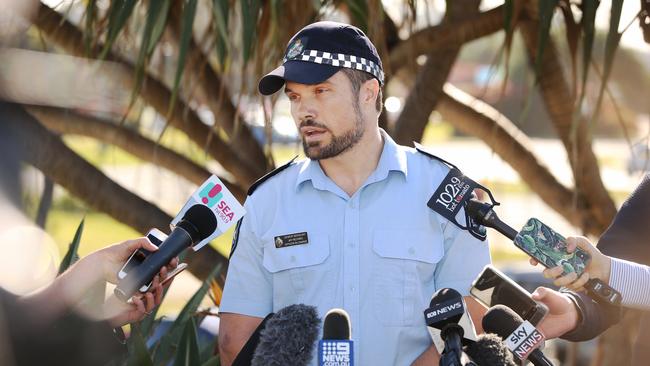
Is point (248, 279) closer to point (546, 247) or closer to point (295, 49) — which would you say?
point (295, 49)

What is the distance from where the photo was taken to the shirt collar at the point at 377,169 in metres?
3.59

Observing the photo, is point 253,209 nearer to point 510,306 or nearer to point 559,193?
point 510,306

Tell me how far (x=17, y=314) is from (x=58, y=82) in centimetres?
358

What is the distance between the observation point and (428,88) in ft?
20.1

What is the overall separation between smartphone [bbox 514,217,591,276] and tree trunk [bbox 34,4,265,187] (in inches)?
126

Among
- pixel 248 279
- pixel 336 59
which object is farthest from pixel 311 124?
pixel 248 279

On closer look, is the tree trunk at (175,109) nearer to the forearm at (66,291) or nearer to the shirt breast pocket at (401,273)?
the shirt breast pocket at (401,273)

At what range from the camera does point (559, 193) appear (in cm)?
705

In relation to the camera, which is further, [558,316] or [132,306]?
[558,316]

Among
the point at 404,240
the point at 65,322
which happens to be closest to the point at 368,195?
the point at 404,240

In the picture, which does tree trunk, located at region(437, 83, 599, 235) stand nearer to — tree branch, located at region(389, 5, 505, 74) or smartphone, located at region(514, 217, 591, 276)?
tree branch, located at region(389, 5, 505, 74)

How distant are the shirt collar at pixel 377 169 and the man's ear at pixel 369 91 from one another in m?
0.16

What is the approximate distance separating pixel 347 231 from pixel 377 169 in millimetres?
235

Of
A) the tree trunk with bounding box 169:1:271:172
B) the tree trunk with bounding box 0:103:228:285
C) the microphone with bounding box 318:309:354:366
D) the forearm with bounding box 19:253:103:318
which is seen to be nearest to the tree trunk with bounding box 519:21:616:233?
the tree trunk with bounding box 169:1:271:172
